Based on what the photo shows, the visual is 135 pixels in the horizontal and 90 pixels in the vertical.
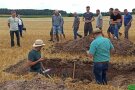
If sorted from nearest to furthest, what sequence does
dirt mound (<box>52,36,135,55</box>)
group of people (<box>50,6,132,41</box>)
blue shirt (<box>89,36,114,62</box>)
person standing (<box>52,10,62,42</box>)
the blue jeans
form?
blue shirt (<box>89,36,114,62</box>), the blue jeans, dirt mound (<box>52,36,135,55</box>), group of people (<box>50,6,132,41</box>), person standing (<box>52,10,62,42</box>)

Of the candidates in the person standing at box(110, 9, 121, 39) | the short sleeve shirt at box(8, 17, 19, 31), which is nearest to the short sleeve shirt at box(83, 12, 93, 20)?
the person standing at box(110, 9, 121, 39)

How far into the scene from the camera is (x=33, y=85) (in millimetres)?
9211

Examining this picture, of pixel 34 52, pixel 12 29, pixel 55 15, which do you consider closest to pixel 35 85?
pixel 34 52

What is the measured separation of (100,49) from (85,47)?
633 centimetres

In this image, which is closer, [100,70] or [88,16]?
[100,70]

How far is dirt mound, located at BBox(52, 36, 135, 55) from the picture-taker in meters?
16.9

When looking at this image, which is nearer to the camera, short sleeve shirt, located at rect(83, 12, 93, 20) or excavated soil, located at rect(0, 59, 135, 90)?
excavated soil, located at rect(0, 59, 135, 90)

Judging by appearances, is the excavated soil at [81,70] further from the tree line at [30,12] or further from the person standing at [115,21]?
the tree line at [30,12]

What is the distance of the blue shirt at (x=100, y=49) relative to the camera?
10.9 m

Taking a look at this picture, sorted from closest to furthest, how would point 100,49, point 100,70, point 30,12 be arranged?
point 100,49, point 100,70, point 30,12

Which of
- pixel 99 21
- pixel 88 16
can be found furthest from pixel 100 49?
pixel 99 21

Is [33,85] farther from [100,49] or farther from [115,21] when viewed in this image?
[115,21]

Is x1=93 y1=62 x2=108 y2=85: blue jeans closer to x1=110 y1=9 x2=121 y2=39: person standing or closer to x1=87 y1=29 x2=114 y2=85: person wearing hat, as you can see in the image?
x1=87 y1=29 x2=114 y2=85: person wearing hat

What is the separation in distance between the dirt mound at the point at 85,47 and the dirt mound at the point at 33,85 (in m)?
7.63
